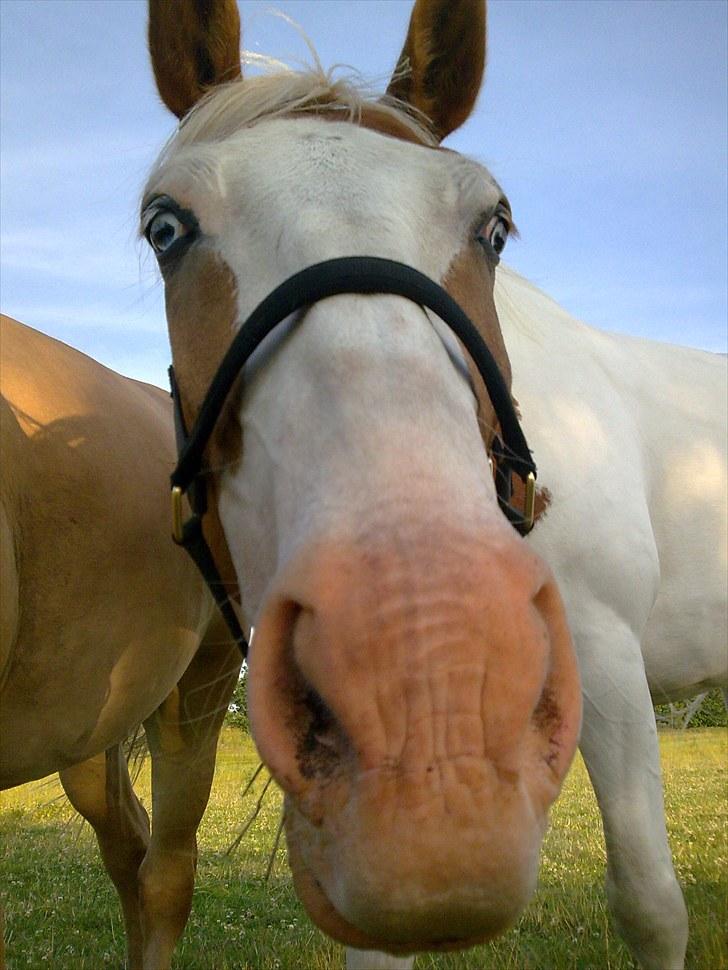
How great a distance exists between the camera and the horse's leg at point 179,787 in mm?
3613

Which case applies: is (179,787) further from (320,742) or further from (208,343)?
(320,742)

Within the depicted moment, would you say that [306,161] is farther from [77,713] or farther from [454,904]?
[77,713]

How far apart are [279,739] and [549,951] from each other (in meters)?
3.46

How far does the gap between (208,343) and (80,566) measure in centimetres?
100

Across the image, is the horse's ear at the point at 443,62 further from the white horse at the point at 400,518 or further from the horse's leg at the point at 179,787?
the horse's leg at the point at 179,787

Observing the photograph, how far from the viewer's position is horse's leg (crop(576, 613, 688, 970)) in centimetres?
261

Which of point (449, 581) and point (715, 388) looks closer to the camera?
point (449, 581)

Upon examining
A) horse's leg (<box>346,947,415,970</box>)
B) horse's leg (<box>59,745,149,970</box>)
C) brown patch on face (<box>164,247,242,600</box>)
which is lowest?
horse's leg (<box>59,745,149,970</box>)

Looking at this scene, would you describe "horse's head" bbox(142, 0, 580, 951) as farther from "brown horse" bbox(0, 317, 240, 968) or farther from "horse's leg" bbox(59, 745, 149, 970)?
"horse's leg" bbox(59, 745, 149, 970)

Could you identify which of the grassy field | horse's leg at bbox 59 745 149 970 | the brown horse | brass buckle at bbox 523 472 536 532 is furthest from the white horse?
horse's leg at bbox 59 745 149 970

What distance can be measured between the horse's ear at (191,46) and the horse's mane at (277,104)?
0.45ft

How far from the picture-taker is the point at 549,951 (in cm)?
389

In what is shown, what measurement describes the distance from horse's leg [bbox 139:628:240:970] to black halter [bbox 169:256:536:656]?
68.4 inches

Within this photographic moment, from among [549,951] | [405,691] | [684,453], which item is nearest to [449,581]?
[405,691]
